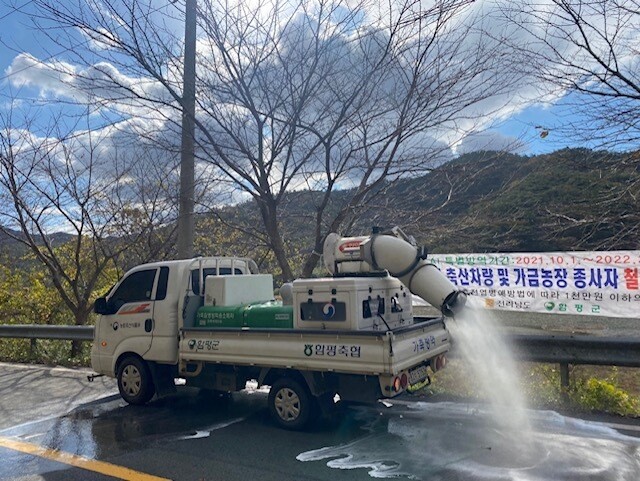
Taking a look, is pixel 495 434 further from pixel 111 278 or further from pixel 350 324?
pixel 111 278

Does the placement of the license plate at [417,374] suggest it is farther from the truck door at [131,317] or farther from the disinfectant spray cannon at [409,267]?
the truck door at [131,317]

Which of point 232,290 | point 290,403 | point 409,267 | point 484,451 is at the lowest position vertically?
point 484,451

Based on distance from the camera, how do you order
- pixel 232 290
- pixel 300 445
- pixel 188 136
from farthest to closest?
pixel 188 136
pixel 232 290
pixel 300 445

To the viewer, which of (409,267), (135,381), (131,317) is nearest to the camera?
(409,267)

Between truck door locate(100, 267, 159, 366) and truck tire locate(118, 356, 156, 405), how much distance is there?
Answer: 164mm

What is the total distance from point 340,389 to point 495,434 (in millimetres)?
1644

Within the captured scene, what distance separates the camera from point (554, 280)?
9.05 meters

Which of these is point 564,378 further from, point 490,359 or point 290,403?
point 290,403

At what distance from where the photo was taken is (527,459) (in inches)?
179

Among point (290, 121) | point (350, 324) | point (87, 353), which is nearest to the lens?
point (350, 324)

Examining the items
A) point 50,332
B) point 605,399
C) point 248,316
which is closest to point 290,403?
point 248,316

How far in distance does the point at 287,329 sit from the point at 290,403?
0.82 metres

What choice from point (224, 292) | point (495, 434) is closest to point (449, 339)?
point (495, 434)

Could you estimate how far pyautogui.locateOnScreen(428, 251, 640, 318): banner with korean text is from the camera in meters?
8.37
